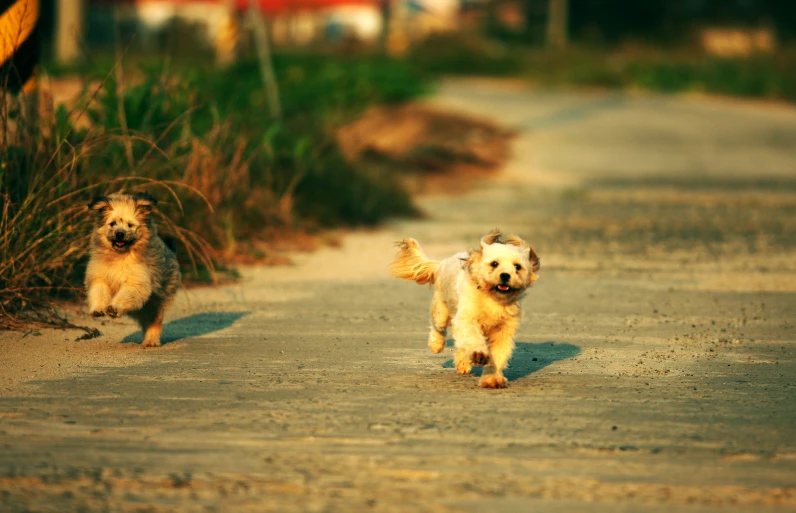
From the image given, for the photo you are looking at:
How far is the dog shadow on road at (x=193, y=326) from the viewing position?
9539 mm

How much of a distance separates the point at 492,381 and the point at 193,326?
10.4 feet

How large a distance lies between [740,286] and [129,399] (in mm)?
7183

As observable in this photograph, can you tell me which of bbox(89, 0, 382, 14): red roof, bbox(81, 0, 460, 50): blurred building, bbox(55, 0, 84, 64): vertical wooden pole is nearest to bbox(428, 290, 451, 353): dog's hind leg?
bbox(55, 0, 84, 64): vertical wooden pole

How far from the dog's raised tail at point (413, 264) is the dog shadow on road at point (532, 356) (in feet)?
2.19

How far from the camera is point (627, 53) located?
53.8 meters

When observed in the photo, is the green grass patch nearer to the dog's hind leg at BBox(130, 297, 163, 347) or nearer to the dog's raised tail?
the dog's hind leg at BBox(130, 297, 163, 347)

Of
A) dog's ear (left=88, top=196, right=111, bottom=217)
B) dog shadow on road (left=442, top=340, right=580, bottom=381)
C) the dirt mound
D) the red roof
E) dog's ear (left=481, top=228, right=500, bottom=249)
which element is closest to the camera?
dog's ear (left=481, top=228, right=500, bottom=249)

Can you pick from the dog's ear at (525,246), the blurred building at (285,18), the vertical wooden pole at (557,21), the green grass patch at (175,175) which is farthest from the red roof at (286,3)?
the dog's ear at (525,246)

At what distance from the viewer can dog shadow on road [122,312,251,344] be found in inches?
376

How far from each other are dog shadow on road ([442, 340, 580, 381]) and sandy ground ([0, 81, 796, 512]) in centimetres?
2

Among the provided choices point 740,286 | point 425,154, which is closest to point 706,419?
point 740,286

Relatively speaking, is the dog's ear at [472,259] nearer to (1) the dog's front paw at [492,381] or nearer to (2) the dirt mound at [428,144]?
(1) the dog's front paw at [492,381]

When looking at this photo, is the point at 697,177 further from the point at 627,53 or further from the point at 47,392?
the point at 627,53

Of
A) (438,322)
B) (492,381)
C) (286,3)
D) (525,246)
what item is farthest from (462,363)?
(286,3)
